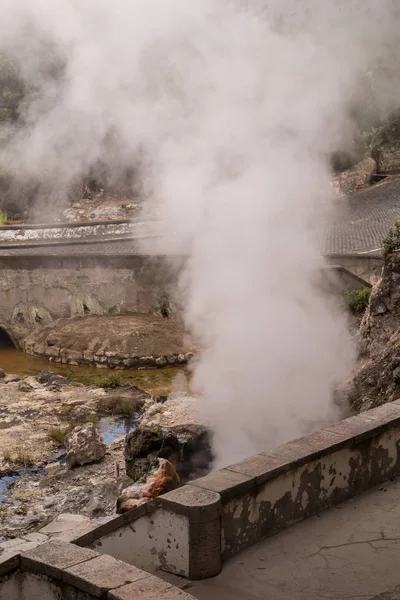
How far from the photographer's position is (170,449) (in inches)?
332

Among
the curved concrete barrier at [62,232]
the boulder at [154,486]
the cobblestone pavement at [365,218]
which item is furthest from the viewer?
the curved concrete barrier at [62,232]

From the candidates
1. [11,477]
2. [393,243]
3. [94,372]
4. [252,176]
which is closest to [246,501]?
[11,477]

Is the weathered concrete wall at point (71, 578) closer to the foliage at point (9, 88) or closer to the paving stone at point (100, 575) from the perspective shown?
the paving stone at point (100, 575)

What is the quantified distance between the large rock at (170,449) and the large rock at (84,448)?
433 mm

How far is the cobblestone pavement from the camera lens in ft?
53.1

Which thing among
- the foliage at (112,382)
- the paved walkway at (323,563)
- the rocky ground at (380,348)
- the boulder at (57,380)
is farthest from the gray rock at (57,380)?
the paved walkway at (323,563)

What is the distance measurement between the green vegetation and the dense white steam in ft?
2.20

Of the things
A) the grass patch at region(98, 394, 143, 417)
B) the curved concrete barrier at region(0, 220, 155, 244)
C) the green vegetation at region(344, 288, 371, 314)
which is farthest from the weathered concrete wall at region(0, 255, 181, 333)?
the green vegetation at region(344, 288, 371, 314)

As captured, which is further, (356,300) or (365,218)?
(365,218)

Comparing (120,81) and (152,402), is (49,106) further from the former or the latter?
(152,402)

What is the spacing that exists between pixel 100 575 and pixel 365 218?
1691cm

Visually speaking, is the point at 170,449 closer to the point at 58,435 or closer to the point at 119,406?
the point at 58,435

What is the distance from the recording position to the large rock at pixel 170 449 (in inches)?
320

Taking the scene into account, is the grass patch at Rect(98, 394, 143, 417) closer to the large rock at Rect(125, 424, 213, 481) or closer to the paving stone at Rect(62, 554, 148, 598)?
the large rock at Rect(125, 424, 213, 481)
